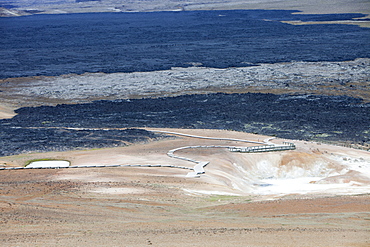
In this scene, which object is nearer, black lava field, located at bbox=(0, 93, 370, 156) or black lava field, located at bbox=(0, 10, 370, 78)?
black lava field, located at bbox=(0, 93, 370, 156)

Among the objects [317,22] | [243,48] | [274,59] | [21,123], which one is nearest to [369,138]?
[21,123]

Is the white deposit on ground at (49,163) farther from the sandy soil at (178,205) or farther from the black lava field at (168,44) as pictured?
the black lava field at (168,44)

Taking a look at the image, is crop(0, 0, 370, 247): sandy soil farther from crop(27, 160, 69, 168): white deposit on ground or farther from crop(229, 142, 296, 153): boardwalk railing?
crop(27, 160, 69, 168): white deposit on ground

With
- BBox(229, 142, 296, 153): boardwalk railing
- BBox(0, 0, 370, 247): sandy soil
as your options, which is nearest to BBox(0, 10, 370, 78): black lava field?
BBox(229, 142, 296, 153): boardwalk railing

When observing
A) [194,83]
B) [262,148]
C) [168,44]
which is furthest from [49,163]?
[168,44]

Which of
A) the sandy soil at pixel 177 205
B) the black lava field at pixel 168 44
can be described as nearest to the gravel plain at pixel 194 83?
the black lava field at pixel 168 44
